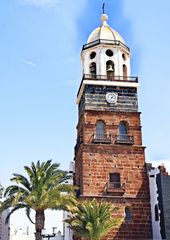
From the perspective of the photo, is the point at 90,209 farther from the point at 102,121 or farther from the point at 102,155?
the point at 102,121

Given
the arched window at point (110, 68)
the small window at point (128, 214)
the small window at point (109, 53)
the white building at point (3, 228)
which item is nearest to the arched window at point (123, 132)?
the arched window at point (110, 68)

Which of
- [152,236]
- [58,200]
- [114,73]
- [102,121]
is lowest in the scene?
[152,236]

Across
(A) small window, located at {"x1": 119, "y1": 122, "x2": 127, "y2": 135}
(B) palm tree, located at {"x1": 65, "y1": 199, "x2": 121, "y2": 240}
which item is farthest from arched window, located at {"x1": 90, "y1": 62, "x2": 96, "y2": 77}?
(B) palm tree, located at {"x1": 65, "y1": 199, "x2": 121, "y2": 240}

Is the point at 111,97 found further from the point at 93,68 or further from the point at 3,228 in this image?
the point at 3,228

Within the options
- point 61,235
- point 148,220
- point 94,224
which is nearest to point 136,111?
point 148,220

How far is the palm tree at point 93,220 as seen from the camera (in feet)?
100

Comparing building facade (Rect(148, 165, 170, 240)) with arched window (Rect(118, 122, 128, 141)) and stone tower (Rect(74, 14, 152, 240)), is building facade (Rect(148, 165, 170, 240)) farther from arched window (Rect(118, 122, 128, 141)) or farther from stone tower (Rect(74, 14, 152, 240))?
arched window (Rect(118, 122, 128, 141))

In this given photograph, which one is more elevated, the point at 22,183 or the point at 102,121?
the point at 102,121

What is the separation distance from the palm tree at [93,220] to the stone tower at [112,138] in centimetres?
319

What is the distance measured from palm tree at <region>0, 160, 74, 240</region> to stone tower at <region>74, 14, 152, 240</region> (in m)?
Result: 3.61

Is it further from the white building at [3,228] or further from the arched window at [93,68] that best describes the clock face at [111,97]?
the white building at [3,228]

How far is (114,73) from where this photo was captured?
39.3 meters

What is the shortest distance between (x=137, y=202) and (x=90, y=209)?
5.84 metres

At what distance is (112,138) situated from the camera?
36.8 m
